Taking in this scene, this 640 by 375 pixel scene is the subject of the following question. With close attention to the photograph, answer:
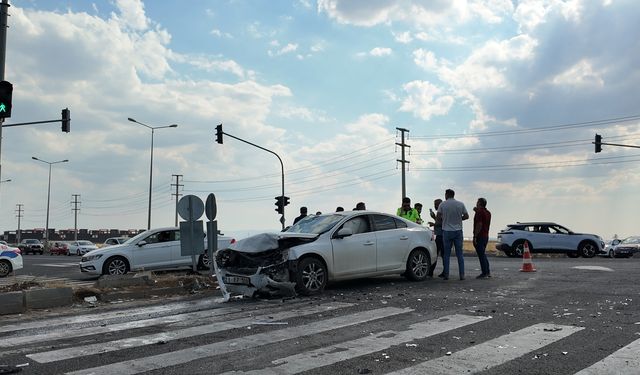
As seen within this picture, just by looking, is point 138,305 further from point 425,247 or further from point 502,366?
point 502,366

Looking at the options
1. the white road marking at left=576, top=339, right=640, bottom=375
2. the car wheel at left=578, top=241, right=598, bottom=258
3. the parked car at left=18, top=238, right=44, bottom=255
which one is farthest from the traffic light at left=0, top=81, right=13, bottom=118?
the parked car at left=18, top=238, right=44, bottom=255

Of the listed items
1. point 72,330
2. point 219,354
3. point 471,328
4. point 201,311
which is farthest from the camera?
point 201,311

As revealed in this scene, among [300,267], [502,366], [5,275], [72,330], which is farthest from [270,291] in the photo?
[5,275]

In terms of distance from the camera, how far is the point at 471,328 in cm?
688

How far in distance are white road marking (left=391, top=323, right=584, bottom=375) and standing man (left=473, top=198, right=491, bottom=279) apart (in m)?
5.58

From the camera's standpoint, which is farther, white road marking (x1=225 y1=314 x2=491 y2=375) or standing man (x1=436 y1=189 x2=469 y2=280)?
standing man (x1=436 y1=189 x2=469 y2=280)

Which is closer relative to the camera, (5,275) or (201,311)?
(201,311)

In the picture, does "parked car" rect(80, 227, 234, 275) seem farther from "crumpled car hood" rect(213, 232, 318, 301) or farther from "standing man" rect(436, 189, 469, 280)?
"standing man" rect(436, 189, 469, 280)

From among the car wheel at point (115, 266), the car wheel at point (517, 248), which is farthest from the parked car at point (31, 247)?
the car wheel at point (517, 248)

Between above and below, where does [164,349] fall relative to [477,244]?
below

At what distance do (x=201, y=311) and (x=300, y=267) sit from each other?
1.97 metres

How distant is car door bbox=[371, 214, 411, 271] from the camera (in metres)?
11.3

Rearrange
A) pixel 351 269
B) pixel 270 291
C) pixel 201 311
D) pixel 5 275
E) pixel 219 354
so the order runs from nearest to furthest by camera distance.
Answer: pixel 219 354 → pixel 201 311 → pixel 270 291 → pixel 351 269 → pixel 5 275

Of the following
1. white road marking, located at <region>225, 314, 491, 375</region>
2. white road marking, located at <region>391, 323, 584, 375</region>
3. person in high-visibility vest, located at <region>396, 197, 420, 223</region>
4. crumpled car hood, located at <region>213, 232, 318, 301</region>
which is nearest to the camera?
white road marking, located at <region>391, 323, 584, 375</region>
